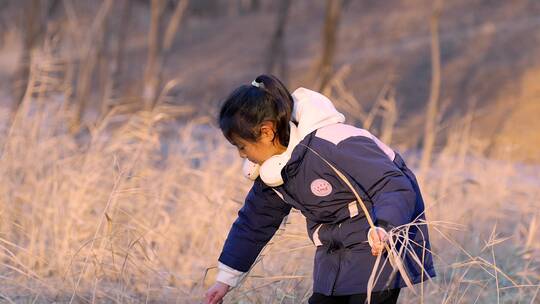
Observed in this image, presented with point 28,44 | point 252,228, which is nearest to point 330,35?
point 28,44

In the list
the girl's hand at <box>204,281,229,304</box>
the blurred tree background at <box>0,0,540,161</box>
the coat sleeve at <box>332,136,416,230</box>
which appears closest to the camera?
the coat sleeve at <box>332,136,416,230</box>

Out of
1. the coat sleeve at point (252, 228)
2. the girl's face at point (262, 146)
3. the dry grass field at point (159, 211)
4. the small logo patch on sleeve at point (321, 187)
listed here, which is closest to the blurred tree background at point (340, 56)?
the dry grass field at point (159, 211)

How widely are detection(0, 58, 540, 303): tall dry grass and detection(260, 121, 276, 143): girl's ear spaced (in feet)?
2.29

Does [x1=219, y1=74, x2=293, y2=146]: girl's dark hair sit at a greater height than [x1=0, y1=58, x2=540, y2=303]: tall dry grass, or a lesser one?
greater

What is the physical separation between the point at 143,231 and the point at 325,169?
1801 millimetres

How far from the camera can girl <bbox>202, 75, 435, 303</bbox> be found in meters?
2.60

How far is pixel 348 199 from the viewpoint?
2.66 meters

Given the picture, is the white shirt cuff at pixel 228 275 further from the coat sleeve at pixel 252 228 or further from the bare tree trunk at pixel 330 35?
the bare tree trunk at pixel 330 35

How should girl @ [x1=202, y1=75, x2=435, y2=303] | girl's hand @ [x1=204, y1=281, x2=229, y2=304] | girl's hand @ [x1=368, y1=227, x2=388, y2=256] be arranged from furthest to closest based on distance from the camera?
1. girl's hand @ [x1=204, y1=281, x2=229, y2=304]
2. girl @ [x1=202, y1=75, x2=435, y2=303]
3. girl's hand @ [x1=368, y1=227, x2=388, y2=256]

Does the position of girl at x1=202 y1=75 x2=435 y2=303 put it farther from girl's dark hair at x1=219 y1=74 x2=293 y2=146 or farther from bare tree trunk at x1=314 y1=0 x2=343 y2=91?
bare tree trunk at x1=314 y1=0 x2=343 y2=91

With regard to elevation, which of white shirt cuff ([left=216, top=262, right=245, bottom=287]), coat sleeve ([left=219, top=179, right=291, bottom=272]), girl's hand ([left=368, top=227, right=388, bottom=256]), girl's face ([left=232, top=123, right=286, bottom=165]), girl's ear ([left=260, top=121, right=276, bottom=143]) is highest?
girl's ear ([left=260, top=121, right=276, bottom=143])

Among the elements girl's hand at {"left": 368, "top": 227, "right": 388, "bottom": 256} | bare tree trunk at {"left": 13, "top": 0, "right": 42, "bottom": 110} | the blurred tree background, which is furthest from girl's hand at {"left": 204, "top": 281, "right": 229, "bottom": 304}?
bare tree trunk at {"left": 13, "top": 0, "right": 42, "bottom": 110}

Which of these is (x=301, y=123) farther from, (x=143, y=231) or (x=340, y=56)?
(x=340, y=56)

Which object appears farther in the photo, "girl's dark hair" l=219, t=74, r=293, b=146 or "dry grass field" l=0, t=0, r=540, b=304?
"dry grass field" l=0, t=0, r=540, b=304
